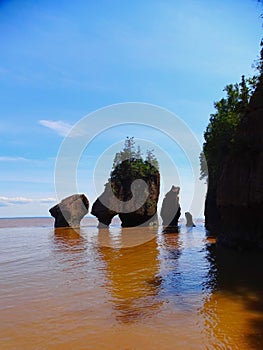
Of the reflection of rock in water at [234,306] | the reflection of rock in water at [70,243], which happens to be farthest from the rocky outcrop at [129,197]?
the reflection of rock in water at [234,306]

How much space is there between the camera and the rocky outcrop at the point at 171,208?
50.2 meters

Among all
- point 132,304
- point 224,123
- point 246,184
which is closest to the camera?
point 132,304

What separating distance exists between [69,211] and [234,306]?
38.9m

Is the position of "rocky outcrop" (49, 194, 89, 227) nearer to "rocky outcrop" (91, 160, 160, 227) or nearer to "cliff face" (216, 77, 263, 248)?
"rocky outcrop" (91, 160, 160, 227)

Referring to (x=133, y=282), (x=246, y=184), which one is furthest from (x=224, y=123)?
(x=133, y=282)

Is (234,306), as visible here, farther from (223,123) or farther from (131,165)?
(131,165)

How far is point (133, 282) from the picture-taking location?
11484 mm

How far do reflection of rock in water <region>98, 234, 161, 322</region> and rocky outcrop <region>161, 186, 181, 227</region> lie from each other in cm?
3163

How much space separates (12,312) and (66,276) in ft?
14.5

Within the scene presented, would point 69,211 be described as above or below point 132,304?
above

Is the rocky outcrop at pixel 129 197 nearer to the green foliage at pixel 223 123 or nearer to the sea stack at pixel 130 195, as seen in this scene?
the sea stack at pixel 130 195

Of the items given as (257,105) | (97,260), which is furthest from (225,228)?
(97,260)

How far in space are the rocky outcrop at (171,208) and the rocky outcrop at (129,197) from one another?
302cm

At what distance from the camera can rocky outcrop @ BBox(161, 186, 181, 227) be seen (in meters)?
50.2
